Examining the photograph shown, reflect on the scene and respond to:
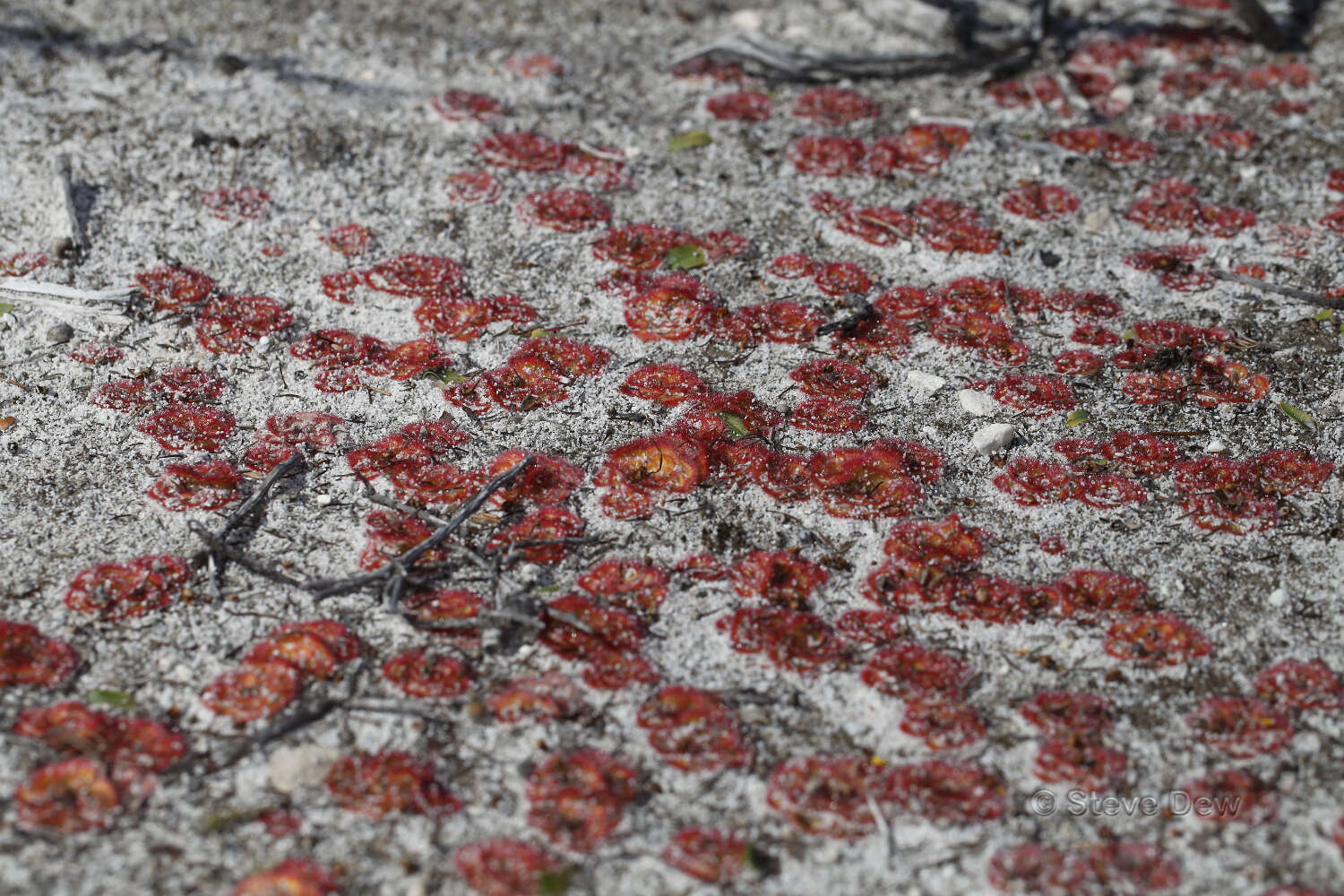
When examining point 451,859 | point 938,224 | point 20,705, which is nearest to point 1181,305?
point 938,224

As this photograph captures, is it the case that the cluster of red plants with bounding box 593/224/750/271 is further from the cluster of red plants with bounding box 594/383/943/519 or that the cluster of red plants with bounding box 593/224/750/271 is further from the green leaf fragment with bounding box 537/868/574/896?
the green leaf fragment with bounding box 537/868/574/896

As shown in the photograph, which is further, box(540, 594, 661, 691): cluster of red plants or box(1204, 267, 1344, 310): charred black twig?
box(1204, 267, 1344, 310): charred black twig

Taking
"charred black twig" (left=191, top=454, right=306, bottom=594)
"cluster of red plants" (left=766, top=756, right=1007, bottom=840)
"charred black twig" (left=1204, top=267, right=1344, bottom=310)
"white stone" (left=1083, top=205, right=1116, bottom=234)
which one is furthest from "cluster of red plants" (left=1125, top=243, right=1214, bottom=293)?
"charred black twig" (left=191, top=454, right=306, bottom=594)

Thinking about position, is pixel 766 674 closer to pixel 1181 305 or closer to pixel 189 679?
pixel 189 679

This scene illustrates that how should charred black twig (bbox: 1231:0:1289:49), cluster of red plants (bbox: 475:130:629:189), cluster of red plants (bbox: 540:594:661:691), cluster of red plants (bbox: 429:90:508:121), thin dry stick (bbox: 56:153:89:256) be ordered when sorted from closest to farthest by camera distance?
cluster of red plants (bbox: 540:594:661:691), thin dry stick (bbox: 56:153:89:256), cluster of red plants (bbox: 475:130:629:189), cluster of red plants (bbox: 429:90:508:121), charred black twig (bbox: 1231:0:1289:49)

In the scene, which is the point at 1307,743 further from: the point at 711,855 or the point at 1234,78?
the point at 1234,78

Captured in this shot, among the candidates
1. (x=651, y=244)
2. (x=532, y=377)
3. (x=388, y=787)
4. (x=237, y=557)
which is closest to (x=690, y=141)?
(x=651, y=244)

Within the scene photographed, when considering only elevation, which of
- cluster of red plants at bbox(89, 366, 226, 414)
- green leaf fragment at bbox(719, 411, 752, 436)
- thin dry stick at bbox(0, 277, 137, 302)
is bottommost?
cluster of red plants at bbox(89, 366, 226, 414)

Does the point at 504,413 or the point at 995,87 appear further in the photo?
the point at 995,87

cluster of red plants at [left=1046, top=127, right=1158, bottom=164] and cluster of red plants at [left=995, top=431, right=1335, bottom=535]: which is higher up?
cluster of red plants at [left=1046, top=127, right=1158, bottom=164]
